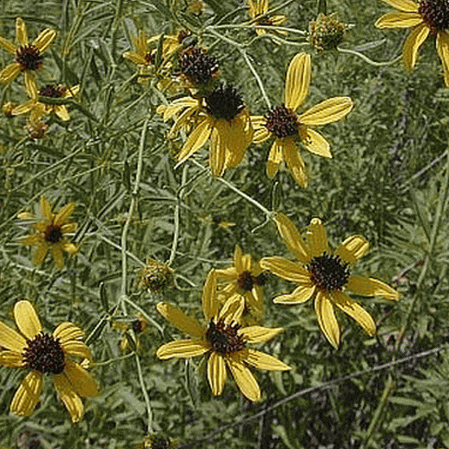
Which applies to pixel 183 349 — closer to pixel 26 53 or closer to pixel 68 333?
pixel 68 333

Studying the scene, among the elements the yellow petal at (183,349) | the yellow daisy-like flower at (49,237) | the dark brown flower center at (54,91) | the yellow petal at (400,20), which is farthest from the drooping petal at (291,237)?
the dark brown flower center at (54,91)

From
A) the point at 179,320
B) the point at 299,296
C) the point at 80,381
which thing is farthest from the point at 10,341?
the point at 299,296

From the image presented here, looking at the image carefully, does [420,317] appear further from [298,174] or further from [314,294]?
[298,174]

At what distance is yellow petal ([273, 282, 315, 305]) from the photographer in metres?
1.39

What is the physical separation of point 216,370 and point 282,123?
Result: 0.45 m

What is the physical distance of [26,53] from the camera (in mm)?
2033

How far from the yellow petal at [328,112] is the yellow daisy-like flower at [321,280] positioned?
0.59ft

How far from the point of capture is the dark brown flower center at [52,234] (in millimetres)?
1923

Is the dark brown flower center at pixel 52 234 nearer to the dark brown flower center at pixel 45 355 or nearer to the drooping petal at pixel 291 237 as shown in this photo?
the dark brown flower center at pixel 45 355

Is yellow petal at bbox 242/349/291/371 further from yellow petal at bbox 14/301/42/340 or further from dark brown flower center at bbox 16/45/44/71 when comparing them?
dark brown flower center at bbox 16/45/44/71

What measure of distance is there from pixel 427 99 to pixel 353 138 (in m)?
0.35

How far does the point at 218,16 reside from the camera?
58.7 inches

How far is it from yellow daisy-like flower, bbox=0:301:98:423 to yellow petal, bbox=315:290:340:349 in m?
0.40

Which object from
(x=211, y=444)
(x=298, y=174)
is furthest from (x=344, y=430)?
(x=298, y=174)
